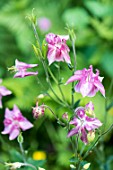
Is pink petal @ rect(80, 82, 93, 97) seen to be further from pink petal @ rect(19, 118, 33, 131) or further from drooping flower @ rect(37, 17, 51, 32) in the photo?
drooping flower @ rect(37, 17, 51, 32)

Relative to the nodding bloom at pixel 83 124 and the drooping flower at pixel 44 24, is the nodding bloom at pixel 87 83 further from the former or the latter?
the drooping flower at pixel 44 24

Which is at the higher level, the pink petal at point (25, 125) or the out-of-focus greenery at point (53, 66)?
the out-of-focus greenery at point (53, 66)

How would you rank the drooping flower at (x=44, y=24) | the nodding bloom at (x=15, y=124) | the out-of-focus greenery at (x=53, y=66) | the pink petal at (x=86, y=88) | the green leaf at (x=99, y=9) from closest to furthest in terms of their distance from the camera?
the pink petal at (x=86, y=88), the nodding bloom at (x=15, y=124), the out-of-focus greenery at (x=53, y=66), the green leaf at (x=99, y=9), the drooping flower at (x=44, y=24)

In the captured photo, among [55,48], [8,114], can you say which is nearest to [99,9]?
[8,114]

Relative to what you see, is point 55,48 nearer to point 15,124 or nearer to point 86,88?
point 86,88

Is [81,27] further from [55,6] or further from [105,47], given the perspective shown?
[55,6]

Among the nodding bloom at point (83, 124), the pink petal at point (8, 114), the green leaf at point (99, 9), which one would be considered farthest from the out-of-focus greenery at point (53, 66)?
the nodding bloom at point (83, 124)

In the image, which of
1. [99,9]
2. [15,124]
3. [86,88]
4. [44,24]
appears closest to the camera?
[86,88]

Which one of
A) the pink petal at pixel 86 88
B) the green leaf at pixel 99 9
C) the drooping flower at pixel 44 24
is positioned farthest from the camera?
the drooping flower at pixel 44 24
